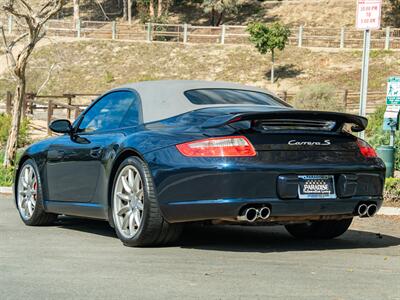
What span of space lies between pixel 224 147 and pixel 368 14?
5.96 m

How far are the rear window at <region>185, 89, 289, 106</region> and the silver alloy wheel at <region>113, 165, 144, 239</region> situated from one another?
2.97 feet

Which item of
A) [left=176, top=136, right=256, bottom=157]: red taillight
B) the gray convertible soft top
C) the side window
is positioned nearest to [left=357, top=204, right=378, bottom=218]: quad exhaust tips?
[left=176, top=136, right=256, bottom=157]: red taillight

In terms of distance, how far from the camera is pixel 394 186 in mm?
10695

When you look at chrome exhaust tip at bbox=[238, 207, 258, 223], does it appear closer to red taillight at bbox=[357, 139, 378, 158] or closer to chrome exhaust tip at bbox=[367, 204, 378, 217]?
chrome exhaust tip at bbox=[367, 204, 378, 217]

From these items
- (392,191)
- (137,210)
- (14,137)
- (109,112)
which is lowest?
(14,137)

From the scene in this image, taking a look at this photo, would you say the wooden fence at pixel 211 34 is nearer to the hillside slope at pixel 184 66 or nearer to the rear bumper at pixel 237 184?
the hillside slope at pixel 184 66

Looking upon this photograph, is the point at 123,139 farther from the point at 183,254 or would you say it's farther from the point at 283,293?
the point at 283,293

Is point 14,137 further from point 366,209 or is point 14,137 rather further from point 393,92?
point 366,209

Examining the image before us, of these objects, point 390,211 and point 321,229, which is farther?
point 390,211

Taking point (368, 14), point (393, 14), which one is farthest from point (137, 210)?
point (393, 14)

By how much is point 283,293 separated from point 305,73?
46.6 metres

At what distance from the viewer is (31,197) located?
29.3 feet

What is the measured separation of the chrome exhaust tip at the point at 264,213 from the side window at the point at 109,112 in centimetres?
166

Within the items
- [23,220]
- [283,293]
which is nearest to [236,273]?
[283,293]
